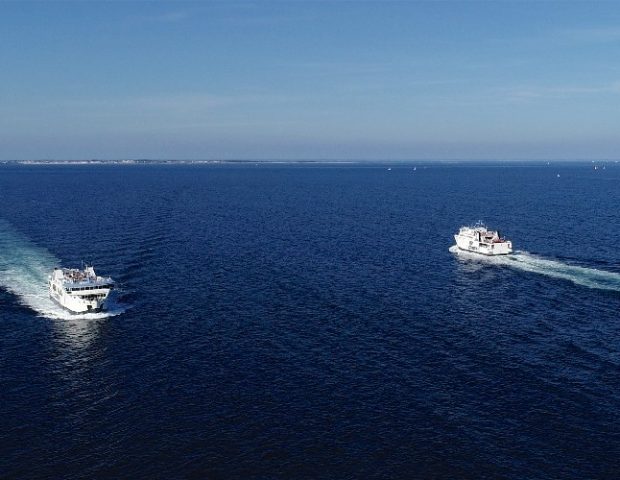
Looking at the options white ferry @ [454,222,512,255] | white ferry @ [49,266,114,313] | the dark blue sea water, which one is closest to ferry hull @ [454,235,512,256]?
white ferry @ [454,222,512,255]

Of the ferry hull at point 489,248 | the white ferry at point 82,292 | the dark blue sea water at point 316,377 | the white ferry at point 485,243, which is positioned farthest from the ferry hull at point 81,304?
the white ferry at point 485,243

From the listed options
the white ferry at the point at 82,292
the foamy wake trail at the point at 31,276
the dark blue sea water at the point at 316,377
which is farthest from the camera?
the foamy wake trail at the point at 31,276

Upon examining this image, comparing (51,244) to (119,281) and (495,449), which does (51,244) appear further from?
(495,449)

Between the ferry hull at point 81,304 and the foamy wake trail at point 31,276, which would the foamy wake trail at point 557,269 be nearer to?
the foamy wake trail at point 31,276

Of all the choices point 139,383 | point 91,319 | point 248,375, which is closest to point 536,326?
point 248,375

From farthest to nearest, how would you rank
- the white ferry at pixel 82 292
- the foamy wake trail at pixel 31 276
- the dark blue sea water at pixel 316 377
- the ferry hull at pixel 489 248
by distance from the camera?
the ferry hull at pixel 489 248 < the foamy wake trail at pixel 31 276 < the white ferry at pixel 82 292 < the dark blue sea water at pixel 316 377

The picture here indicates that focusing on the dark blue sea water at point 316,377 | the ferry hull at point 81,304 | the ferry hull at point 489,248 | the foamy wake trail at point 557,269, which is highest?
the ferry hull at point 489,248
